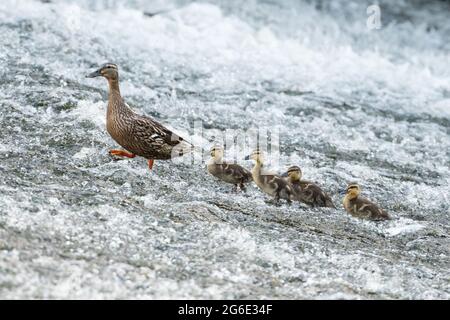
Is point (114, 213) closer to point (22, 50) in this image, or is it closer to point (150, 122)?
point (150, 122)

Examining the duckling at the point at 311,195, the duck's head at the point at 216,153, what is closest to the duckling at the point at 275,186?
the duckling at the point at 311,195

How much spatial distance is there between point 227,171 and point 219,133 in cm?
174

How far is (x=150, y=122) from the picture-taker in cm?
687

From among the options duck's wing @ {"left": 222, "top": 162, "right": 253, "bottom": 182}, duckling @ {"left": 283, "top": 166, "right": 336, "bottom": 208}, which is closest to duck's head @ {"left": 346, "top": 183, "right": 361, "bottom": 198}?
duckling @ {"left": 283, "top": 166, "right": 336, "bottom": 208}

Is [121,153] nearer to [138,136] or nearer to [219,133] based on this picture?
[138,136]

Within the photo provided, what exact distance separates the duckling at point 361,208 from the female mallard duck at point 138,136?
1545 millimetres

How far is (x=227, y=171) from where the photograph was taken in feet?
21.9

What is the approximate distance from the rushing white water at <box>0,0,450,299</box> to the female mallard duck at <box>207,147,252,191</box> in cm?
12

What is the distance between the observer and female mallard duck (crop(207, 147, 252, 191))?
667 cm

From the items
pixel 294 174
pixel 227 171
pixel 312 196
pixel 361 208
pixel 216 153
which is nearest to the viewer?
pixel 361 208

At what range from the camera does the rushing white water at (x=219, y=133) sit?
482 centimetres

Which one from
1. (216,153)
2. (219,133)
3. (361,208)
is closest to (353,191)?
(361,208)

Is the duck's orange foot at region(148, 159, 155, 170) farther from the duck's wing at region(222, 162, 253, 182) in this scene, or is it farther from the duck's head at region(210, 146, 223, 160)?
the duck's wing at region(222, 162, 253, 182)
